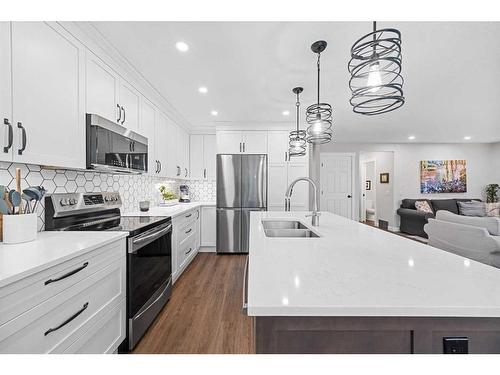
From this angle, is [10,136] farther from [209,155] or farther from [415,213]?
[415,213]

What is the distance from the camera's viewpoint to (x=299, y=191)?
442 cm

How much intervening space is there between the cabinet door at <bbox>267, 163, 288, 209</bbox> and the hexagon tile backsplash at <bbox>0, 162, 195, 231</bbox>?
1992 mm

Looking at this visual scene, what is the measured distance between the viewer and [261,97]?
3.25 m

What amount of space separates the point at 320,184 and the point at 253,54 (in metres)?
4.95

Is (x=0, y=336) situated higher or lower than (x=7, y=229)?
lower

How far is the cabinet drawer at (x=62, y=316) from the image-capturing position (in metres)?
0.94

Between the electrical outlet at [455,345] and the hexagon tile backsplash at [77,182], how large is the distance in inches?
89.0

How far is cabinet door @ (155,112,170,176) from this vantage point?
10.7 feet

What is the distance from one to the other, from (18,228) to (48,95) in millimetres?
797

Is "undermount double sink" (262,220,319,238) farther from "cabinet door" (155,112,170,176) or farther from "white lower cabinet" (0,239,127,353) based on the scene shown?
"cabinet door" (155,112,170,176)

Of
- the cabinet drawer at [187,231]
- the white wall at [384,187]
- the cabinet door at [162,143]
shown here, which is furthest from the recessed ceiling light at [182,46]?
the white wall at [384,187]
